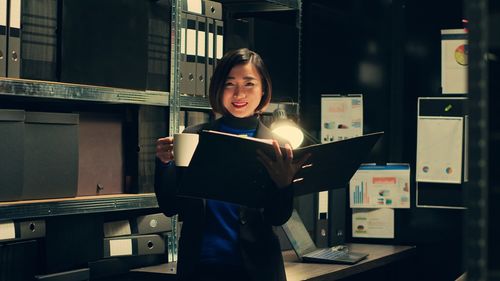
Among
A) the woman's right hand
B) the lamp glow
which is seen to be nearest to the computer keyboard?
the lamp glow

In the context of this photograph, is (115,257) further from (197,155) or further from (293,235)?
(197,155)

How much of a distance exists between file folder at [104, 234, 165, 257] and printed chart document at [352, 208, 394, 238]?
3.88ft

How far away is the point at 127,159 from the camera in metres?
2.86

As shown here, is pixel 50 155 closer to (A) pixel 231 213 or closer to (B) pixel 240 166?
(A) pixel 231 213

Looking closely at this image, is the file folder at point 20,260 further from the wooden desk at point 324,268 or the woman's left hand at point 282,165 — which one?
the woman's left hand at point 282,165

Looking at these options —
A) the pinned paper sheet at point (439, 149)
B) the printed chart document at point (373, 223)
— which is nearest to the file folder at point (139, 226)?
the printed chart document at point (373, 223)

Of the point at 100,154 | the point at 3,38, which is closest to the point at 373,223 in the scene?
the point at 100,154

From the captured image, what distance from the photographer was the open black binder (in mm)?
1905

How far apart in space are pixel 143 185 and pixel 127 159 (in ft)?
0.39

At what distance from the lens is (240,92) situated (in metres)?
2.24

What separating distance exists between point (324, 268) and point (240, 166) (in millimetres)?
1092

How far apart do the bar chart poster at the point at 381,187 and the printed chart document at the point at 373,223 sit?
0.03 m

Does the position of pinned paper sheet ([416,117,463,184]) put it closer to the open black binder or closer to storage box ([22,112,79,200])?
the open black binder

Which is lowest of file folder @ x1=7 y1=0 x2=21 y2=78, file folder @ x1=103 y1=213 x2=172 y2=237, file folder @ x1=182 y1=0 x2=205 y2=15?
file folder @ x1=103 y1=213 x2=172 y2=237
